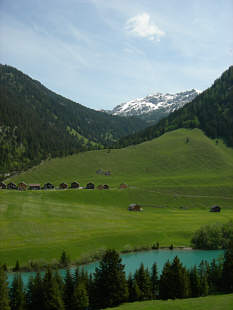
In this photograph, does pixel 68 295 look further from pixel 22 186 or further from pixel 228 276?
pixel 22 186

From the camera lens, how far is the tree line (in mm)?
45875

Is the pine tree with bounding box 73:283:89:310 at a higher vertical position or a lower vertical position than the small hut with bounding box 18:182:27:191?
lower

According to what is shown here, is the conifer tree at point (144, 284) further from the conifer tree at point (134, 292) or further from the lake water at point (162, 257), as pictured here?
the lake water at point (162, 257)

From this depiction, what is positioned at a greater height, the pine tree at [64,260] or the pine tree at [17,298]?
the pine tree at [17,298]

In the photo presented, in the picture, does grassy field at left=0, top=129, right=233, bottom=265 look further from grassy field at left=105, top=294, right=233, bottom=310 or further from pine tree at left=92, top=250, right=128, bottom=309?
grassy field at left=105, top=294, right=233, bottom=310

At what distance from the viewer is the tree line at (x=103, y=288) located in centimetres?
4588

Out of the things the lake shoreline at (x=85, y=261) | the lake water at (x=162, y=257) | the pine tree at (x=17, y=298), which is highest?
the pine tree at (x=17, y=298)

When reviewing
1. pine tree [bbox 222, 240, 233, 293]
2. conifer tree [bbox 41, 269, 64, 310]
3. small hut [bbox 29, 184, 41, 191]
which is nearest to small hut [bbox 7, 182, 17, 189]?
small hut [bbox 29, 184, 41, 191]

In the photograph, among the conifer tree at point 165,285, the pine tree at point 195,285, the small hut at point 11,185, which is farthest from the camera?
the small hut at point 11,185

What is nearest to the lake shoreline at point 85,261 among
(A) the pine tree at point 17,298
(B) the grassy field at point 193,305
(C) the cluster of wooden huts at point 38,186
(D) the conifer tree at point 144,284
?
(A) the pine tree at point 17,298

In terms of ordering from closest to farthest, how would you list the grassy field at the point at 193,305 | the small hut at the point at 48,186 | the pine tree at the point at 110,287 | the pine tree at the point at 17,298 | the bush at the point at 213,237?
the grassy field at the point at 193,305 → the pine tree at the point at 17,298 → the pine tree at the point at 110,287 → the bush at the point at 213,237 → the small hut at the point at 48,186

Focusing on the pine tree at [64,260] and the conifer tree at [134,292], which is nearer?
the conifer tree at [134,292]

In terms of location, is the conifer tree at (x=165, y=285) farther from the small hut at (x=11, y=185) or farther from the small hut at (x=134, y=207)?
the small hut at (x=11, y=185)

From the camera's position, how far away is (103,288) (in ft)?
165
